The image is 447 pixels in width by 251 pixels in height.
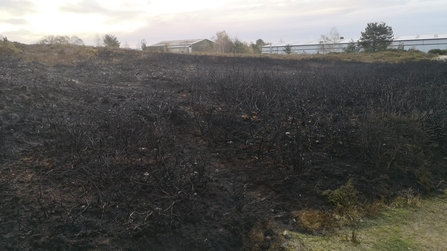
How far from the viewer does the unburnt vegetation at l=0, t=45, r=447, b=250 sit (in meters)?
3.41

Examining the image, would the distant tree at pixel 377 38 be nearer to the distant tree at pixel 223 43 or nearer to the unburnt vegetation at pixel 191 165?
the distant tree at pixel 223 43

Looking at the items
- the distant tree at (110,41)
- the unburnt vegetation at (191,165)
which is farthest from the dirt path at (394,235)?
the distant tree at (110,41)

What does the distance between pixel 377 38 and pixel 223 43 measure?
15.4 m

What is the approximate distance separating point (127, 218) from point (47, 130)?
285 centimetres

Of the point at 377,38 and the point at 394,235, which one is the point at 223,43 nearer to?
the point at 377,38

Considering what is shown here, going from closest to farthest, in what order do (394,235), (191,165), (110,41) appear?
(394,235), (191,165), (110,41)

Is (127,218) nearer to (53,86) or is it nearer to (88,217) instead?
(88,217)

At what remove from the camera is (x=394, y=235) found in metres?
3.75

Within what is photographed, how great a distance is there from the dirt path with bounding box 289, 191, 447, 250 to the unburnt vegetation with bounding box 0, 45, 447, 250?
202 millimetres

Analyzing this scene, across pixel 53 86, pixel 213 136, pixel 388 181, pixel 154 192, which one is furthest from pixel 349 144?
pixel 53 86

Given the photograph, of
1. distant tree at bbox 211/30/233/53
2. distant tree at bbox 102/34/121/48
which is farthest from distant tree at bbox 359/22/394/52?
distant tree at bbox 102/34/121/48

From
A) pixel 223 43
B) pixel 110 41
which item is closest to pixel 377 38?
pixel 223 43

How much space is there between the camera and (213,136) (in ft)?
19.5

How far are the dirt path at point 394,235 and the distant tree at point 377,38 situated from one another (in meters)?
32.4
